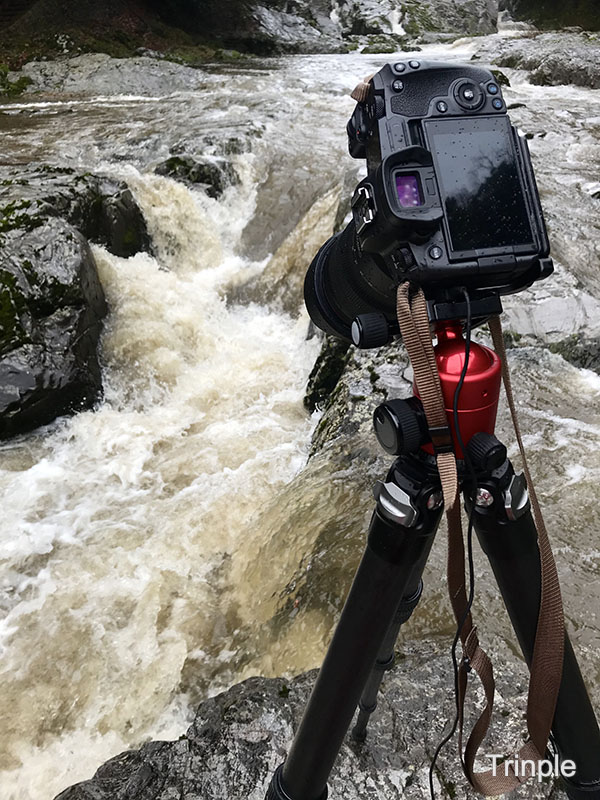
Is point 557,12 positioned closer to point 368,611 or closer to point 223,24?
point 223,24

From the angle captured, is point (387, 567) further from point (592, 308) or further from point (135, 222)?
point (135, 222)

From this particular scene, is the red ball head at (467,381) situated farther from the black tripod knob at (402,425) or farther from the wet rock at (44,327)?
the wet rock at (44,327)

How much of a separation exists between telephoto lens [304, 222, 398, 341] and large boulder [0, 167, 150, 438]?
11.8 feet

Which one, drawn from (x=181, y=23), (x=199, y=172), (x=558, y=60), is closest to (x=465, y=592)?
(x=199, y=172)

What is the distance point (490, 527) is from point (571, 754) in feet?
1.80

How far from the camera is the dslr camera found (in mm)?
860

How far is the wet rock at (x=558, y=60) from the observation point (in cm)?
1034

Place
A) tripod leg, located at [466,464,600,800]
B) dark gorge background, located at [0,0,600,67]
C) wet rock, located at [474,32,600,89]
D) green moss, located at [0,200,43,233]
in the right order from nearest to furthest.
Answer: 1. tripod leg, located at [466,464,600,800]
2. green moss, located at [0,200,43,233]
3. wet rock, located at [474,32,600,89]
4. dark gorge background, located at [0,0,600,67]

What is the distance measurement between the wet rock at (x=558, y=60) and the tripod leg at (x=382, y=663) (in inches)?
462

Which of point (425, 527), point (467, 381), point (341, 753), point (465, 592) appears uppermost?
point (467, 381)

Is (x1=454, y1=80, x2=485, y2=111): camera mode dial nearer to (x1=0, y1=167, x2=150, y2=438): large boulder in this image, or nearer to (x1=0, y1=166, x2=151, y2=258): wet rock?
(x1=0, y1=167, x2=150, y2=438): large boulder

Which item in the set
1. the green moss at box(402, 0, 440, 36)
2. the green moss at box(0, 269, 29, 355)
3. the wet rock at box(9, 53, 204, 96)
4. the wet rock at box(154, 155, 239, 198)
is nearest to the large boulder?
the green moss at box(0, 269, 29, 355)

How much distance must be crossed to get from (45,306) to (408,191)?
414 centimetres

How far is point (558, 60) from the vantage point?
1050 cm
